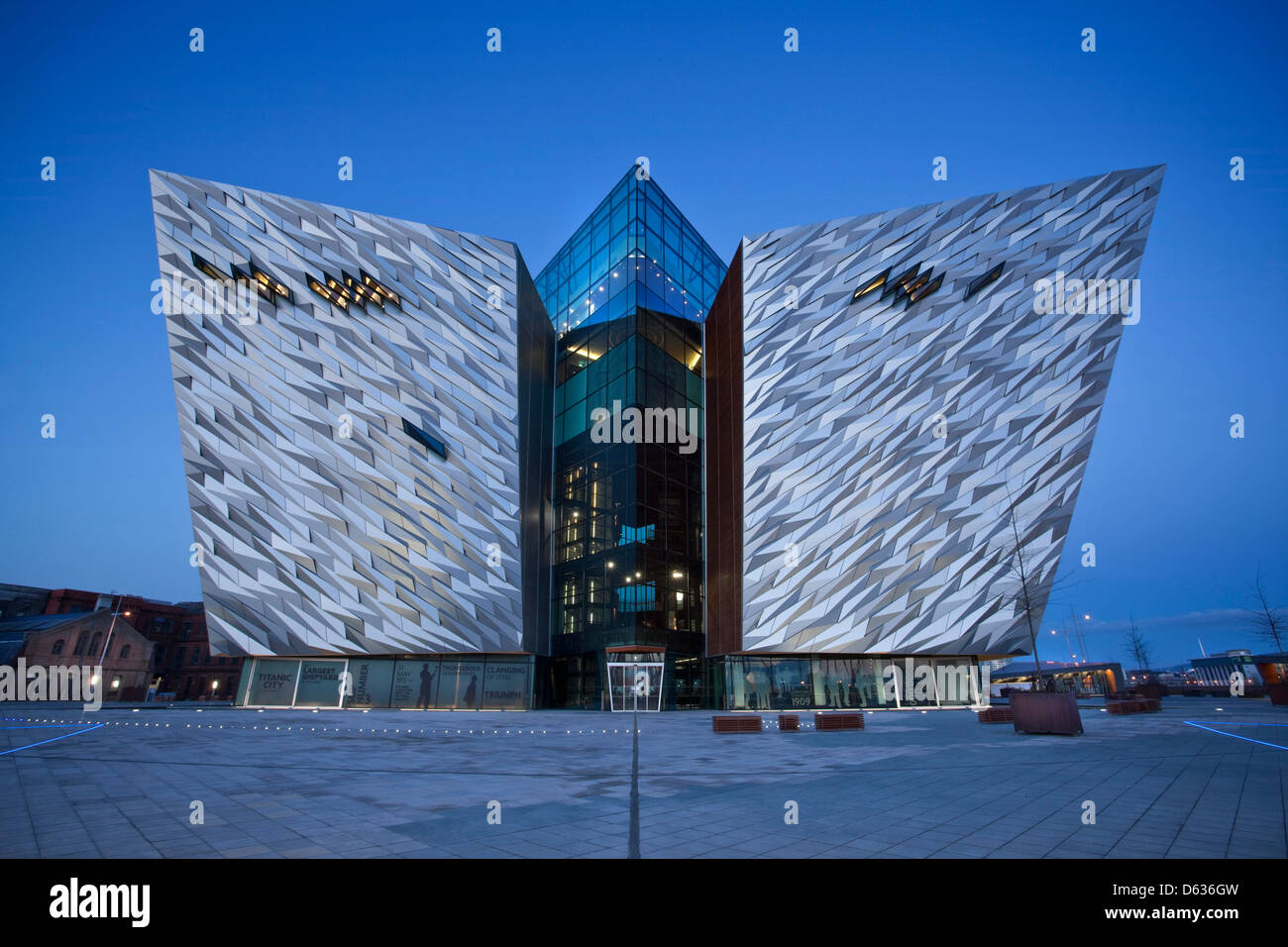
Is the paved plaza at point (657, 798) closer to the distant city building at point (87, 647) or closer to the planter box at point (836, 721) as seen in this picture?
the planter box at point (836, 721)

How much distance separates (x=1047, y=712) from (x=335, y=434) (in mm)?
35364

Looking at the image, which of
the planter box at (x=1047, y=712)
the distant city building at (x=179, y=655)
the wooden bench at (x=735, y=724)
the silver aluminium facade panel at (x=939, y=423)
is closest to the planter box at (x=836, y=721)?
the wooden bench at (x=735, y=724)

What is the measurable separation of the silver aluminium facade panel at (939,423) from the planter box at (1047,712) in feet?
52.2

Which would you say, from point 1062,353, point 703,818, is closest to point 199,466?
point 703,818

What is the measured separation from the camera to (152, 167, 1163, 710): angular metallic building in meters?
32.8

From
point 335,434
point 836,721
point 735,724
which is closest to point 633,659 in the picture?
point 735,724

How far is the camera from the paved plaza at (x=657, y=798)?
5.82 m

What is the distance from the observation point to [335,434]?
34.4 m

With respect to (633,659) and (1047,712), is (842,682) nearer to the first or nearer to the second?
(633,659)

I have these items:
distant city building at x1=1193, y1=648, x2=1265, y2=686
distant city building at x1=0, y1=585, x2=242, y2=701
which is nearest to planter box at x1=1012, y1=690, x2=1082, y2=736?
distant city building at x1=0, y1=585, x2=242, y2=701
